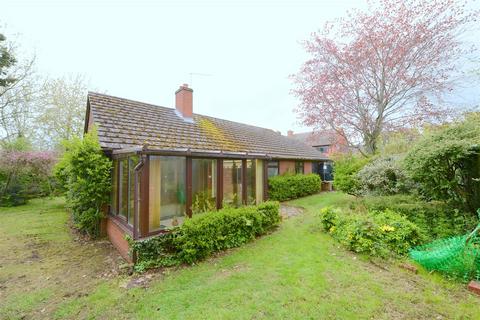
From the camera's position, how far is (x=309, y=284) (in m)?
3.93

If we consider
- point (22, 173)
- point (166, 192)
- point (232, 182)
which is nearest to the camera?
point (166, 192)

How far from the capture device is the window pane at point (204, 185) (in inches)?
249

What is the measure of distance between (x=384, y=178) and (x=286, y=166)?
6.93 metres

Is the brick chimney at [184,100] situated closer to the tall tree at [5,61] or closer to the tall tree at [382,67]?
the tall tree at [382,67]

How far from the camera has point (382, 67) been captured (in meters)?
12.0

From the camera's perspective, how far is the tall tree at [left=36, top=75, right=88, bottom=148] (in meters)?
17.9

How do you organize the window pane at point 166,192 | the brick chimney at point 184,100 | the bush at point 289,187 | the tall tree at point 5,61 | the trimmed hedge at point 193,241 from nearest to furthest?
the trimmed hedge at point 193,241
the window pane at point 166,192
the brick chimney at point 184,100
the bush at point 289,187
the tall tree at point 5,61

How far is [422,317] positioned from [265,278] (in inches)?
96.5

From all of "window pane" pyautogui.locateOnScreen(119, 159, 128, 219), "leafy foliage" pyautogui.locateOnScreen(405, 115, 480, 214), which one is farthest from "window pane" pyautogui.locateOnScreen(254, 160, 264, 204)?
"leafy foliage" pyautogui.locateOnScreen(405, 115, 480, 214)

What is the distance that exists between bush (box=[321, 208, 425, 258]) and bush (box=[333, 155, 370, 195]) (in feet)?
14.8

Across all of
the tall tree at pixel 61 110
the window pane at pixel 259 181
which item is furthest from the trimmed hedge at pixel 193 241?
the tall tree at pixel 61 110

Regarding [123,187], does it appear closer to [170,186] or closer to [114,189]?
[114,189]

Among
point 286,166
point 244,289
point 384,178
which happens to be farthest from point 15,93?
point 384,178

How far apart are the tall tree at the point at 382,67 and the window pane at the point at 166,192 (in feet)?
37.3
